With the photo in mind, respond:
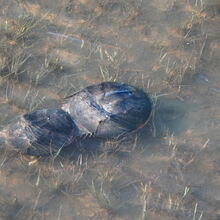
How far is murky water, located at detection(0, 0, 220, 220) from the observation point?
450 cm

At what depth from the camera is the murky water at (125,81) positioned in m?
4.50

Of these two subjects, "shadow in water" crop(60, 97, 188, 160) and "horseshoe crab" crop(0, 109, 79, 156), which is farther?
"shadow in water" crop(60, 97, 188, 160)

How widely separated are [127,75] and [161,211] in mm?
2082

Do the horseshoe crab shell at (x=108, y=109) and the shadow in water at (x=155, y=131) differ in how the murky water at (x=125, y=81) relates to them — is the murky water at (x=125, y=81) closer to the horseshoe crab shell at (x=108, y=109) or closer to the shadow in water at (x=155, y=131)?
the shadow in water at (x=155, y=131)

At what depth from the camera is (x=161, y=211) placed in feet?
14.7

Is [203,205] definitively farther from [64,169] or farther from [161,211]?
[64,169]

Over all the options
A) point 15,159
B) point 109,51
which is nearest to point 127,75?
point 109,51

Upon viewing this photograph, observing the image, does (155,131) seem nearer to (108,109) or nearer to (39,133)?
(108,109)

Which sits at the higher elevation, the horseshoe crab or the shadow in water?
the horseshoe crab

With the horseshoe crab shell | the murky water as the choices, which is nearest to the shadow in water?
the murky water

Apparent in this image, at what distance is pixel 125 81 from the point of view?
571cm

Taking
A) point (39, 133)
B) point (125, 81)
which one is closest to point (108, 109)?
point (39, 133)

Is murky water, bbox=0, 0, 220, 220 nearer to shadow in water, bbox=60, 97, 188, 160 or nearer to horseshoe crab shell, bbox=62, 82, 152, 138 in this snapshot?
shadow in water, bbox=60, 97, 188, 160

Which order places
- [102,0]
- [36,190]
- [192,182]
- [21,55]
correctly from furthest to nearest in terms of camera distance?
1. [102,0]
2. [21,55]
3. [192,182]
4. [36,190]
